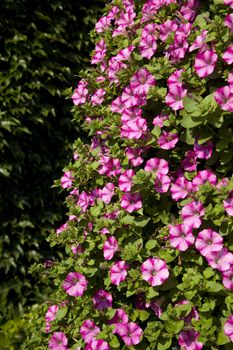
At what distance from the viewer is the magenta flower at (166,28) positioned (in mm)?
1897

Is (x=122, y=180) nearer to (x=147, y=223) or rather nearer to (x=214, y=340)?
(x=147, y=223)

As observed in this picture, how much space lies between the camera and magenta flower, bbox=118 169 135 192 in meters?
1.86

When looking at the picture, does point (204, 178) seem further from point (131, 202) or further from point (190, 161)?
point (131, 202)

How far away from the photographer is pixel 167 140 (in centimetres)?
182

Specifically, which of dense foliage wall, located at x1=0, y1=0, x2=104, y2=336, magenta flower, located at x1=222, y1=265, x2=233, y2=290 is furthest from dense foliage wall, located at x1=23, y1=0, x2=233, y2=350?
dense foliage wall, located at x1=0, y1=0, x2=104, y2=336

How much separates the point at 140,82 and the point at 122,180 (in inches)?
13.7

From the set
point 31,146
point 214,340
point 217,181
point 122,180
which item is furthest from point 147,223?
point 31,146

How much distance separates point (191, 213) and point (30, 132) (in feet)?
7.83

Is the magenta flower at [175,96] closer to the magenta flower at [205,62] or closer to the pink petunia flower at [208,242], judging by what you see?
the magenta flower at [205,62]

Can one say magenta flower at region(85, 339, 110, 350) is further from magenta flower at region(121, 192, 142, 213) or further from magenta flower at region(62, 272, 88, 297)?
magenta flower at region(121, 192, 142, 213)

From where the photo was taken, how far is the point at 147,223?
6.23 ft

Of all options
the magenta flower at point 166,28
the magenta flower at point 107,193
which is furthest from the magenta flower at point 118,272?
the magenta flower at point 166,28

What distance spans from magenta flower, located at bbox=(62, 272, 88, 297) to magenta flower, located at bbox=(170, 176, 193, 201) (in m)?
0.51

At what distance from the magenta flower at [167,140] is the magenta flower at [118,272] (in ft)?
1.37
